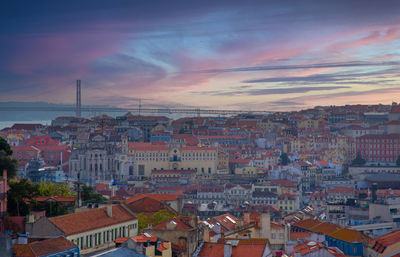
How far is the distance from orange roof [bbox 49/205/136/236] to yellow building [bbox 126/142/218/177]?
4245cm

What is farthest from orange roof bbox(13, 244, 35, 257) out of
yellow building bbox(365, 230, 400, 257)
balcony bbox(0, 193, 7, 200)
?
yellow building bbox(365, 230, 400, 257)

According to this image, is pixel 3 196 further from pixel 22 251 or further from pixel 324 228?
pixel 324 228

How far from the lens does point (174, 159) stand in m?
59.8

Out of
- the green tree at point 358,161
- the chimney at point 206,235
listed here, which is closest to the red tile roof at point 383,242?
the chimney at point 206,235

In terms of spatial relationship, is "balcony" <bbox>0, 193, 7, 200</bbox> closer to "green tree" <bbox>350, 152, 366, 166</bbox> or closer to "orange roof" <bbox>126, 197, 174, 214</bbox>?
"orange roof" <bbox>126, 197, 174, 214</bbox>

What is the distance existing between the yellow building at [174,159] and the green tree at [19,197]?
40.0 metres

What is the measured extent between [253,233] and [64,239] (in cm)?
724

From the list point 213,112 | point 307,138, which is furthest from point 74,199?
point 213,112

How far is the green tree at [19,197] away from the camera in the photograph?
56.0 ft

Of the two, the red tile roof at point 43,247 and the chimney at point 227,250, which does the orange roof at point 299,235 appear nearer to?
the chimney at point 227,250

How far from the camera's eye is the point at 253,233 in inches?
763

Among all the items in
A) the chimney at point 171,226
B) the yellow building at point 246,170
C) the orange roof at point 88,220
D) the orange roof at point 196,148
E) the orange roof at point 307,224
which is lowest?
the yellow building at point 246,170

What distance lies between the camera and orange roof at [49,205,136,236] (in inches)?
549

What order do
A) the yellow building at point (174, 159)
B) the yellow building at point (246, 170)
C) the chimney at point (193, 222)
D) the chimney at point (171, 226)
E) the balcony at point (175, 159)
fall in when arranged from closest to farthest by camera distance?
the chimney at point (171, 226), the chimney at point (193, 222), the yellow building at point (246, 170), the yellow building at point (174, 159), the balcony at point (175, 159)
